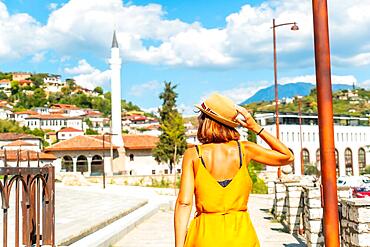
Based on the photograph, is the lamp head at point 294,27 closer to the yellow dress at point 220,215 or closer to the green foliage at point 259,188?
the green foliage at point 259,188

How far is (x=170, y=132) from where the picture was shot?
4988 cm

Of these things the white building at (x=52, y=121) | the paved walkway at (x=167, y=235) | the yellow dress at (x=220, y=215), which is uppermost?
the white building at (x=52, y=121)

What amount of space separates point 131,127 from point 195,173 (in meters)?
137

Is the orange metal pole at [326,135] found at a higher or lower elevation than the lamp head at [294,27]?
lower

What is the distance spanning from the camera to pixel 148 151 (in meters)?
61.5

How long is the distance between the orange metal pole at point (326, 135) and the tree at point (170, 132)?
142 ft

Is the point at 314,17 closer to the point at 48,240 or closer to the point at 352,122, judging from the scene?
the point at 48,240

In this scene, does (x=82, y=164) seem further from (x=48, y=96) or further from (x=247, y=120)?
(x=48, y=96)

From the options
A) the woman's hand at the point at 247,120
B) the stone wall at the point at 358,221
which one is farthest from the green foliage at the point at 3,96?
the woman's hand at the point at 247,120

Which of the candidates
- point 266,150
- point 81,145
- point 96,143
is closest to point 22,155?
point 266,150

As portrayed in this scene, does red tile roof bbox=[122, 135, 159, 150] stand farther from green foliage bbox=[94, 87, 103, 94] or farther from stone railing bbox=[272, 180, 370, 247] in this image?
green foliage bbox=[94, 87, 103, 94]

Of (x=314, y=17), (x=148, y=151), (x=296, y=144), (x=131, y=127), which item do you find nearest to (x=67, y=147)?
(x=148, y=151)

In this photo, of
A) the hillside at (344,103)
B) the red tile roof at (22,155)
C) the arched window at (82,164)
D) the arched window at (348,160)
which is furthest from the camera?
the hillside at (344,103)

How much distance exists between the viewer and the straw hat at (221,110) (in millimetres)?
3205
